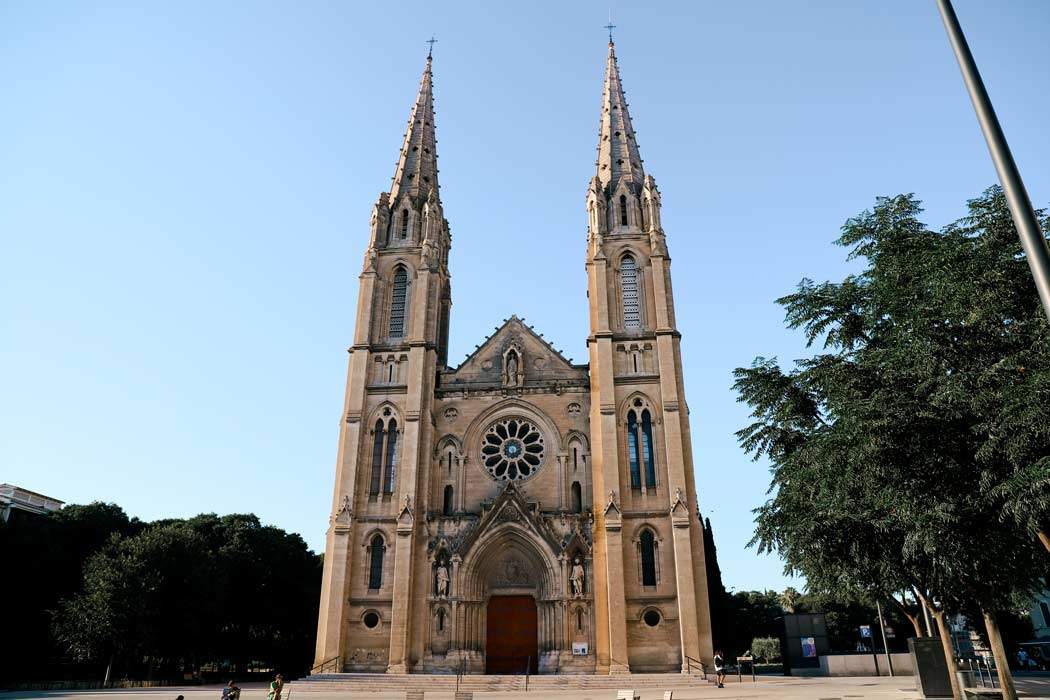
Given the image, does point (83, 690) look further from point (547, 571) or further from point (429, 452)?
point (547, 571)

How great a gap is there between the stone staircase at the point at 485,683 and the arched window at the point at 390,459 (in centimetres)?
828

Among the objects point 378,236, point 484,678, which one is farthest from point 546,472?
point 378,236

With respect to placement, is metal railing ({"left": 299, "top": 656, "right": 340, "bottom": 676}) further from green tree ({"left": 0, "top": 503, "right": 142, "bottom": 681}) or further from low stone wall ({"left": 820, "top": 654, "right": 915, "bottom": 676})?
low stone wall ({"left": 820, "top": 654, "right": 915, "bottom": 676})

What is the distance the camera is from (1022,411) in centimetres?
1123

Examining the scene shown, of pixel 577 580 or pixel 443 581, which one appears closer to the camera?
pixel 577 580

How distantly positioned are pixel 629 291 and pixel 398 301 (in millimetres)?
12112

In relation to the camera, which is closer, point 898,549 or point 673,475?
point 898,549

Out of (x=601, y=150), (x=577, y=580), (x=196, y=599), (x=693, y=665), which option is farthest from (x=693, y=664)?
(x=601, y=150)

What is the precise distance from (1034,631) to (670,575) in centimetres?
4238

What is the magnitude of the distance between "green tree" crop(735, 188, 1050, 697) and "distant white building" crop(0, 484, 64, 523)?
47.6 m

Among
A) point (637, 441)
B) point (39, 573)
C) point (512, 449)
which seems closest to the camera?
point (637, 441)

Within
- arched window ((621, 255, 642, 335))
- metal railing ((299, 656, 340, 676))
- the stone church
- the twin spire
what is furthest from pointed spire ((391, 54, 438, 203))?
metal railing ((299, 656, 340, 676))

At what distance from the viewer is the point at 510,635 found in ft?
99.1

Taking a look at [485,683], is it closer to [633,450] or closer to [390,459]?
[390,459]
